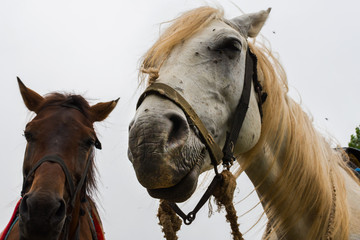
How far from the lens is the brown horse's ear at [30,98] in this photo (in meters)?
4.59

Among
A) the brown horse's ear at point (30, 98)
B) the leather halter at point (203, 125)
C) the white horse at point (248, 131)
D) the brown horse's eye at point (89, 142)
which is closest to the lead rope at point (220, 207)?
Result: the leather halter at point (203, 125)

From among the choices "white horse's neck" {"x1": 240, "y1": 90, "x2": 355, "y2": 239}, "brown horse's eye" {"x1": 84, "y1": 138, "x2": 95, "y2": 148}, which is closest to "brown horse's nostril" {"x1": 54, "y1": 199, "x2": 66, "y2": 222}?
"brown horse's eye" {"x1": 84, "y1": 138, "x2": 95, "y2": 148}

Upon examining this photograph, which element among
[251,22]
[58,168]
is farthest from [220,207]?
[58,168]

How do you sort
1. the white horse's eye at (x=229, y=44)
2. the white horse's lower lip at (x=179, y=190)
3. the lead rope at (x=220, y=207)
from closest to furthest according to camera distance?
the white horse's lower lip at (x=179, y=190)
the lead rope at (x=220, y=207)
the white horse's eye at (x=229, y=44)

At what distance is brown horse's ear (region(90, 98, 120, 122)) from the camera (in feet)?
16.0

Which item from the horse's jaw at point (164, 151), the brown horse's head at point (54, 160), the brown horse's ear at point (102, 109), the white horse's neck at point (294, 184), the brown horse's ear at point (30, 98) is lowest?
the white horse's neck at point (294, 184)

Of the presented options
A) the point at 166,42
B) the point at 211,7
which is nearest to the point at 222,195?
the point at 166,42

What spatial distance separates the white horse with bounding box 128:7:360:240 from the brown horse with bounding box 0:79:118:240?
5.33 ft

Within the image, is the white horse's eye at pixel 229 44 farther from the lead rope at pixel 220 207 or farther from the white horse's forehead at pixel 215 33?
the lead rope at pixel 220 207

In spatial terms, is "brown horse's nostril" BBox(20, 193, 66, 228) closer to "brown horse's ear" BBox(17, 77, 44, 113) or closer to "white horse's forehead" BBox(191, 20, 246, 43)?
"brown horse's ear" BBox(17, 77, 44, 113)

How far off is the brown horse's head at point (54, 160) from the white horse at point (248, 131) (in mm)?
1624

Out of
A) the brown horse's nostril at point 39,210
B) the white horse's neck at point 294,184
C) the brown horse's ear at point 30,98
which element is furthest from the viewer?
the brown horse's ear at point 30,98

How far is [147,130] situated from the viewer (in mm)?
1843

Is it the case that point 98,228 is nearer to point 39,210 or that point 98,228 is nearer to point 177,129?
point 39,210
